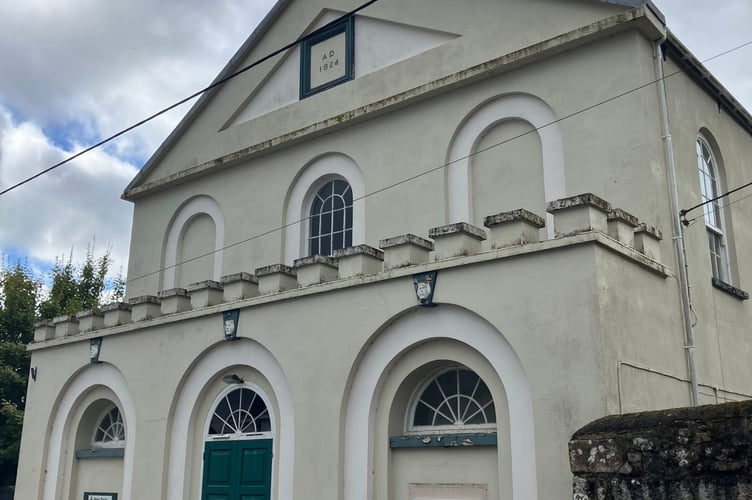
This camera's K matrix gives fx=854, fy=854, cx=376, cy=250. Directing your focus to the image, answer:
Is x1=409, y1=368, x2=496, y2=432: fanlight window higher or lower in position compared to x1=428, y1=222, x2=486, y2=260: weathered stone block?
lower

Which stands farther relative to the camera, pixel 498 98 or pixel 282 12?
A: pixel 282 12

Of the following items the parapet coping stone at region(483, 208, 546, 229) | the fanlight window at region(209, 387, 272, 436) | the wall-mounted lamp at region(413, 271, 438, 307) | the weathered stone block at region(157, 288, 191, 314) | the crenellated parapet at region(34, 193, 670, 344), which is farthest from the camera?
the weathered stone block at region(157, 288, 191, 314)

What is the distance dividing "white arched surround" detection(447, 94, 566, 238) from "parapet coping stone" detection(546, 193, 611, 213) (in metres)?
2.58

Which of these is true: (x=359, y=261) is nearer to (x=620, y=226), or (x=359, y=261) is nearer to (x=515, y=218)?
(x=515, y=218)

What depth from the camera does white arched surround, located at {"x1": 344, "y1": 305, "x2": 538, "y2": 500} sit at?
33.5 feet

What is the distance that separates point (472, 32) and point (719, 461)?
9548 mm

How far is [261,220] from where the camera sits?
17.0 metres

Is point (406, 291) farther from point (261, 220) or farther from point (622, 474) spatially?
point (261, 220)

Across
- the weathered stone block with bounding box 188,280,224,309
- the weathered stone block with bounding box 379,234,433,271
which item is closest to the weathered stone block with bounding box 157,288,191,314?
the weathered stone block with bounding box 188,280,224,309

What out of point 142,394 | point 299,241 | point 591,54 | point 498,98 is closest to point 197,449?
point 142,394

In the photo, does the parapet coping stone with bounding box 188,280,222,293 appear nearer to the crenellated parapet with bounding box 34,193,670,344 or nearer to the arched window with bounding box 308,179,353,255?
the crenellated parapet with bounding box 34,193,670,344

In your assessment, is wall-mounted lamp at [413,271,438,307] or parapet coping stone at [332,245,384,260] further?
parapet coping stone at [332,245,384,260]

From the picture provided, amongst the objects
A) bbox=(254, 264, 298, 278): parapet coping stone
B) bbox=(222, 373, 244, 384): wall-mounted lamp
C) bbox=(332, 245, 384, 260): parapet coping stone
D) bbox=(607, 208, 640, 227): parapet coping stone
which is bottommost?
bbox=(222, 373, 244, 384): wall-mounted lamp

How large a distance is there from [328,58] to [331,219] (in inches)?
133
